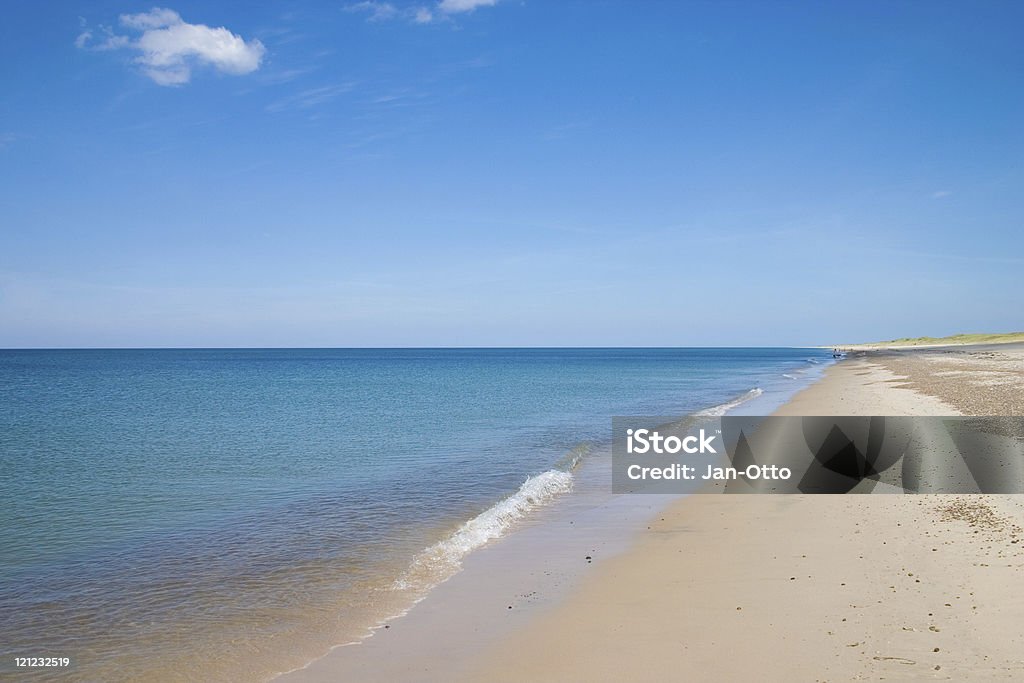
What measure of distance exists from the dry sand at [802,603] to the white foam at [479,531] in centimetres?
236

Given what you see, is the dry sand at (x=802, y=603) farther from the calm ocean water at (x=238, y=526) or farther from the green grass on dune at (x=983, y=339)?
the green grass on dune at (x=983, y=339)

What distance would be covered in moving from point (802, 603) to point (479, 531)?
19.7 ft

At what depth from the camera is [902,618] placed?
23.4 feet

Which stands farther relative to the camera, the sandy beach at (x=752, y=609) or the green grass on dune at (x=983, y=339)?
the green grass on dune at (x=983, y=339)

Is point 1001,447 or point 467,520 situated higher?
point 1001,447

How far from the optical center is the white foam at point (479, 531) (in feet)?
32.9

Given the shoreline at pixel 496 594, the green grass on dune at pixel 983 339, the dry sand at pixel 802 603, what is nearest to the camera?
the dry sand at pixel 802 603

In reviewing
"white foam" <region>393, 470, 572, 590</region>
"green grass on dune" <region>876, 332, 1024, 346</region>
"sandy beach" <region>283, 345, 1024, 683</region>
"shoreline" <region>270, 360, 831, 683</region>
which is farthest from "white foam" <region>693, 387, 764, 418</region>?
"green grass on dune" <region>876, 332, 1024, 346</region>

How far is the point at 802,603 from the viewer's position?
7863 millimetres

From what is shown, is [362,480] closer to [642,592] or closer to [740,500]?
[740,500]

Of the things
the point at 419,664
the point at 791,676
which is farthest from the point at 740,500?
the point at 419,664

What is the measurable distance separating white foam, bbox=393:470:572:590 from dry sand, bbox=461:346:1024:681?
7.75 feet

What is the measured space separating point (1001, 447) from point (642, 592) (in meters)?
12.2

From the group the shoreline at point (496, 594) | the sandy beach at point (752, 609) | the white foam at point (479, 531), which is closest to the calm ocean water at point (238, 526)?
the white foam at point (479, 531)
